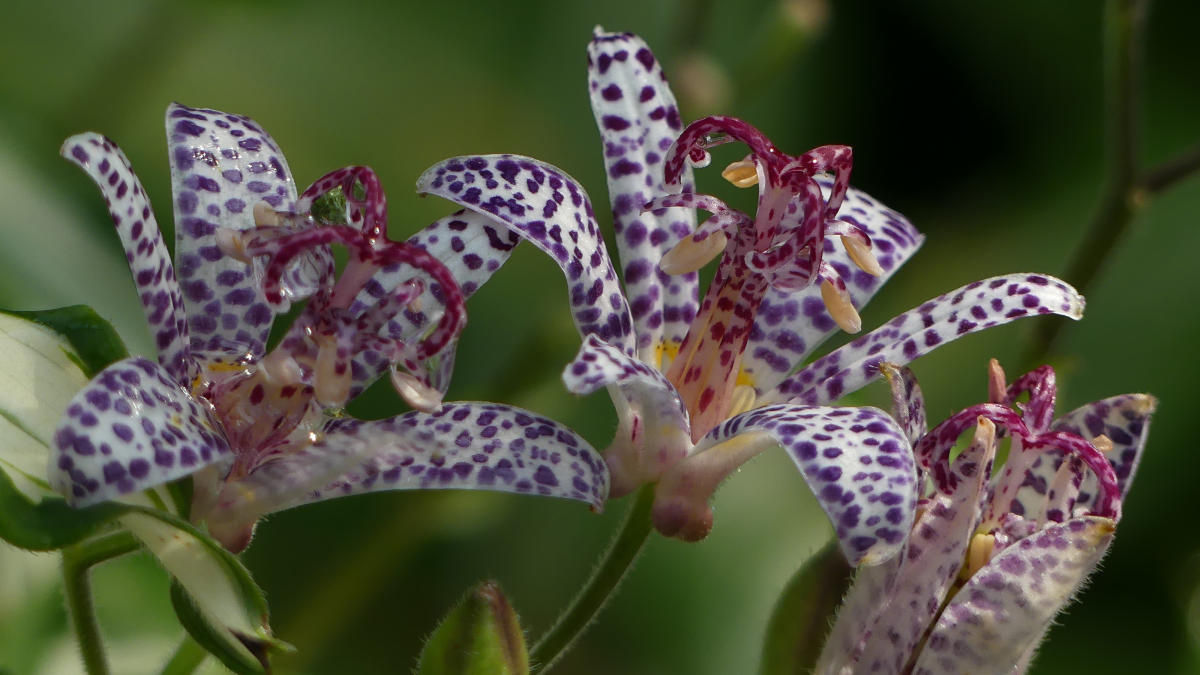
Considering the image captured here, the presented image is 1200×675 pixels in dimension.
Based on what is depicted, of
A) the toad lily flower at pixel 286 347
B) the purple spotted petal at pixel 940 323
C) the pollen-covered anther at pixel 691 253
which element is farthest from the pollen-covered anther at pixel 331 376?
the purple spotted petal at pixel 940 323

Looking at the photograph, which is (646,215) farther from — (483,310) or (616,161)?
(483,310)

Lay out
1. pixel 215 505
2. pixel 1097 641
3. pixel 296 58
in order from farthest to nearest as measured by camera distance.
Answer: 1. pixel 296 58
2. pixel 1097 641
3. pixel 215 505

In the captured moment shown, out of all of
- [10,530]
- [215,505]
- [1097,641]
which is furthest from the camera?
[1097,641]

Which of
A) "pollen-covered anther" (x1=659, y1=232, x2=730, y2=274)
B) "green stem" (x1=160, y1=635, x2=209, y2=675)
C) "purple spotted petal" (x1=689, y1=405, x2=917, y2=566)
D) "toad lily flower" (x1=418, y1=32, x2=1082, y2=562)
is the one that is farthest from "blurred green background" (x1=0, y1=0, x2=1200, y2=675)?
"purple spotted petal" (x1=689, y1=405, x2=917, y2=566)

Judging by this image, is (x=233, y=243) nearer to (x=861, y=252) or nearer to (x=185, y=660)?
(x=185, y=660)

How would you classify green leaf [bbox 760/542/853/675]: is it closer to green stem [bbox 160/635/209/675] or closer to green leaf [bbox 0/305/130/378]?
green stem [bbox 160/635/209/675]

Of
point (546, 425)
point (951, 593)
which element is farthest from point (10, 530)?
point (951, 593)

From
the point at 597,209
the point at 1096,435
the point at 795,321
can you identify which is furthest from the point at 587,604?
the point at 597,209
